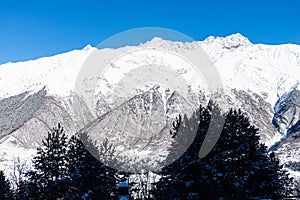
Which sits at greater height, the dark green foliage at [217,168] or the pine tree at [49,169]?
the pine tree at [49,169]

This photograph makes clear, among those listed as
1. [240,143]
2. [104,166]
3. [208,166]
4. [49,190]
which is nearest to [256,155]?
[240,143]

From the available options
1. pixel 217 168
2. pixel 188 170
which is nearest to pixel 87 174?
pixel 188 170

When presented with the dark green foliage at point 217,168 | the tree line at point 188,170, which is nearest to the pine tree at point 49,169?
the tree line at point 188,170

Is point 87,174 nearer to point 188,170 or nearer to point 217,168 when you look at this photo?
point 188,170

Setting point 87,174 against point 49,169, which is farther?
point 49,169

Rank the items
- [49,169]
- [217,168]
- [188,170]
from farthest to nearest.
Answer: [49,169]
[188,170]
[217,168]

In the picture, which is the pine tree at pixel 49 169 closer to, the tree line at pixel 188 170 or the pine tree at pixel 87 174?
the tree line at pixel 188 170

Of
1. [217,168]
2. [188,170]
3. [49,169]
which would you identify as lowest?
[217,168]

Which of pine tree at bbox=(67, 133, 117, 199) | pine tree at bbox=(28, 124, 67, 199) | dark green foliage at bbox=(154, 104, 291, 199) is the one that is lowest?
dark green foliage at bbox=(154, 104, 291, 199)

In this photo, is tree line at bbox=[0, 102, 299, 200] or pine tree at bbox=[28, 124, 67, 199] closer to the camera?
tree line at bbox=[0, 102, 299, 200]

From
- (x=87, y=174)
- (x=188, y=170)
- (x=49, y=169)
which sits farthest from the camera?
(x=49, y=169)

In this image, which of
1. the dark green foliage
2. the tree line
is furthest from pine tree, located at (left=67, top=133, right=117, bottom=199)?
the dark green foliage

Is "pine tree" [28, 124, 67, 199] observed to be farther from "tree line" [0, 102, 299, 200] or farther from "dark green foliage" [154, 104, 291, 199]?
"dark green foliage" [154, 104, 291, 199]
